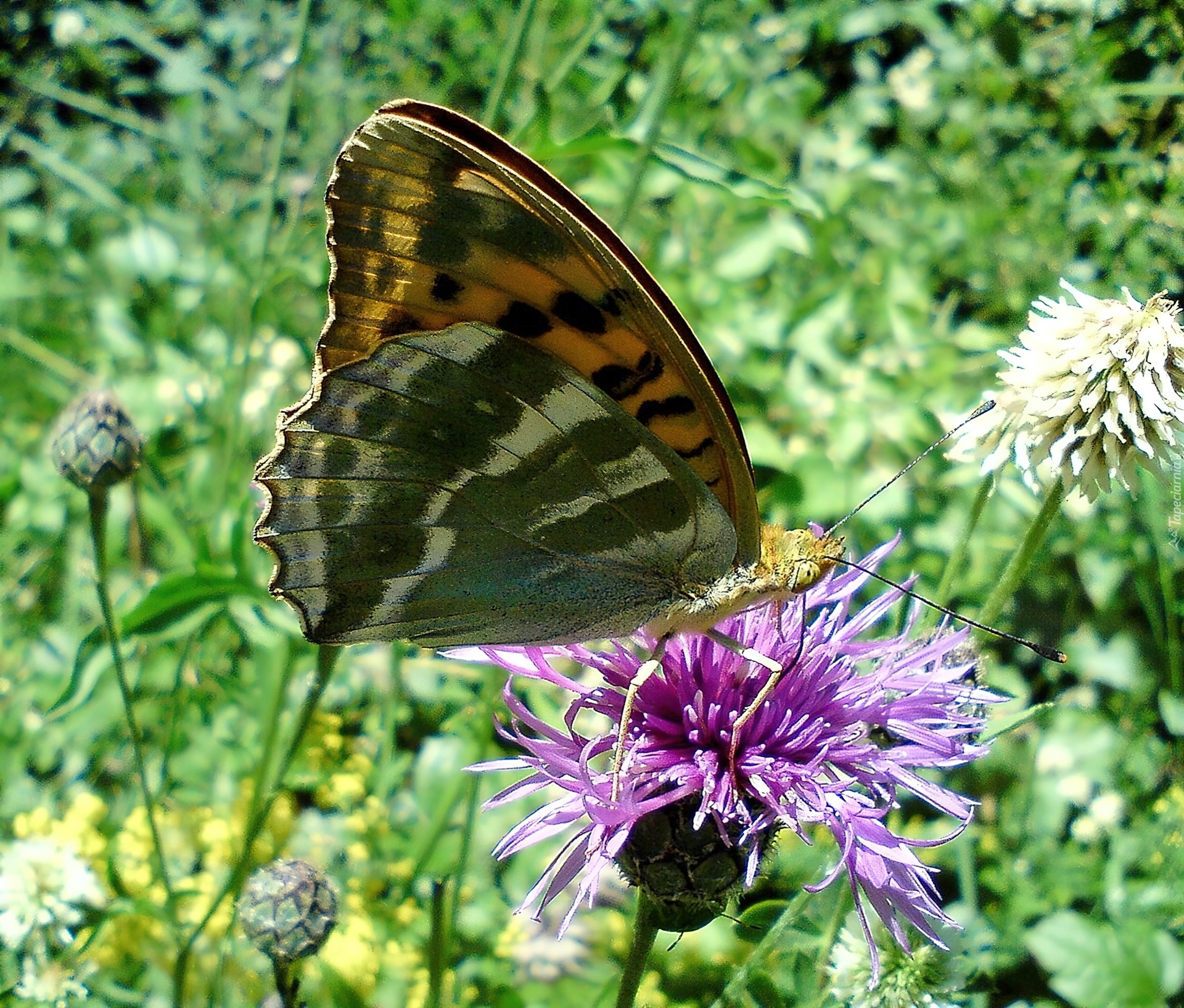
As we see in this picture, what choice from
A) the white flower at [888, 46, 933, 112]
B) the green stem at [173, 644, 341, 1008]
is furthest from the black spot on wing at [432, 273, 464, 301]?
the white flower at [888, 46, 933, 112]

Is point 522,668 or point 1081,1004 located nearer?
point 522,668

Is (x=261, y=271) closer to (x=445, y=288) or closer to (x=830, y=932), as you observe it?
(x=445, y=288)

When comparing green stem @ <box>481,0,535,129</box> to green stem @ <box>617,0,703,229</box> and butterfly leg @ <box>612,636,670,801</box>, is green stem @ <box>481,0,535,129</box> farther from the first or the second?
butterfly leg @ <box>612,636,670,801</box>

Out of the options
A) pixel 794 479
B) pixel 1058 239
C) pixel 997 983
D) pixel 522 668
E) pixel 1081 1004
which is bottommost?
pixel 997 983

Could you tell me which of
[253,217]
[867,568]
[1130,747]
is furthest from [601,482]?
[253,217]

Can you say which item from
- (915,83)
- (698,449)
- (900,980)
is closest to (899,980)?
(900,980)

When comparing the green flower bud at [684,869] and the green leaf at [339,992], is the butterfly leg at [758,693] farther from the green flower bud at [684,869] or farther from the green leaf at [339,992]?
the green leaf at [339,992]

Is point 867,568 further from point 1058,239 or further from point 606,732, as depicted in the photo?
point 1058,239
